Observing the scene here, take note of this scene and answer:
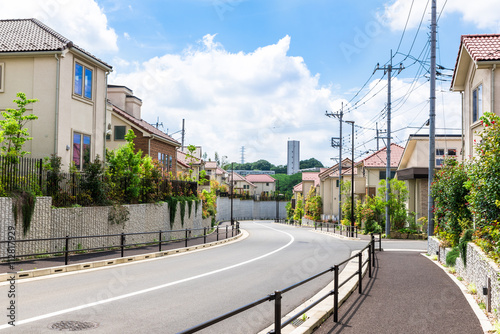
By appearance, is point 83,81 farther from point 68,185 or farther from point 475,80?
point 475,80

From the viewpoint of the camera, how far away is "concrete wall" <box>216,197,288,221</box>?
3617 inches

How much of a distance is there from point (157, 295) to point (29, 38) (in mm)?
17939

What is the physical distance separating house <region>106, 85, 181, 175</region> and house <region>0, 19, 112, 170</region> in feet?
30.6

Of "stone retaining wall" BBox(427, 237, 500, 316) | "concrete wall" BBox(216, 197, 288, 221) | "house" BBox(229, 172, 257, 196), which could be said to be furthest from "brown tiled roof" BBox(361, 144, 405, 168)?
"house" BBox(229, 172, 257, 196)

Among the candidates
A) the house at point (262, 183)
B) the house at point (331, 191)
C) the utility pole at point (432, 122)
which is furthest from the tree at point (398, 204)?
the house at point (262, 183)

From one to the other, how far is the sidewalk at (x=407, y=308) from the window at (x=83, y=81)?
17709 mm

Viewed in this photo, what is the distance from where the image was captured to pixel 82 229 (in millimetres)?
20203

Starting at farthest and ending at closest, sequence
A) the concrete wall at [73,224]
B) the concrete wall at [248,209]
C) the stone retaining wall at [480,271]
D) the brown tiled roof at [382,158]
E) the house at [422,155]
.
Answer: the concrete wall at [248,209] < the brown tiled roof at [382,158] < the house at [422,155] < the concrete wall at [73,224] < the stone retaining wall at [480,271]

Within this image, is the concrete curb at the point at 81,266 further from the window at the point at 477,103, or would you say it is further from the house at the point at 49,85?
the window at the point at 477,103

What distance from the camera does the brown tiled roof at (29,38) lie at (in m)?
22.2

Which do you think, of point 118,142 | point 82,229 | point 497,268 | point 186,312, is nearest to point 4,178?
point 82,229

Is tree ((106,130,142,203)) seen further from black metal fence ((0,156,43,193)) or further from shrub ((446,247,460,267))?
shrub ((446,247,460,267))

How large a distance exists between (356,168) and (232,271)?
178 ft

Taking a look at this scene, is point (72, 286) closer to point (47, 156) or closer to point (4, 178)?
point (4, 178)
